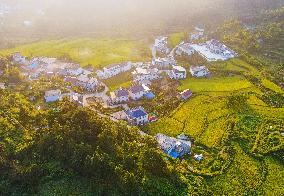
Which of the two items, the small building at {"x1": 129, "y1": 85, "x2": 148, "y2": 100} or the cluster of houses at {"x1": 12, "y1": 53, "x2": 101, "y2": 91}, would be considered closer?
the small building at {"x1": 129, "y1": 85, "x2": 148, "y2": 100}

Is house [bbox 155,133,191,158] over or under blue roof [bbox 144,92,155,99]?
under

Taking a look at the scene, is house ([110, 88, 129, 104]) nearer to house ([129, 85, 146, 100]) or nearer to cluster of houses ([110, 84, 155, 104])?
cluster of houses ([110, 84, 155, 104])

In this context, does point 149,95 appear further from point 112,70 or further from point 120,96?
point 112,70

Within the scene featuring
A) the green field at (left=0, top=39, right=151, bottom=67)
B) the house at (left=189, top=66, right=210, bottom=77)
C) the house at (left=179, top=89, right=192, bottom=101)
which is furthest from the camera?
the green field at (left=0, top=39, right=151, bottom=67)

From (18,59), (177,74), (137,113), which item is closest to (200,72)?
(177,74)

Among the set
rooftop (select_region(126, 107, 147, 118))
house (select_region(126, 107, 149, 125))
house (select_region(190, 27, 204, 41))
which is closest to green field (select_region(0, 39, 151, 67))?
house (select_region(190, 27, 204, 41))

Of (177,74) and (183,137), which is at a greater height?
(177,74)

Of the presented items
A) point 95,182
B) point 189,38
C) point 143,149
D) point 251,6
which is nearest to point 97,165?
point 95,182
